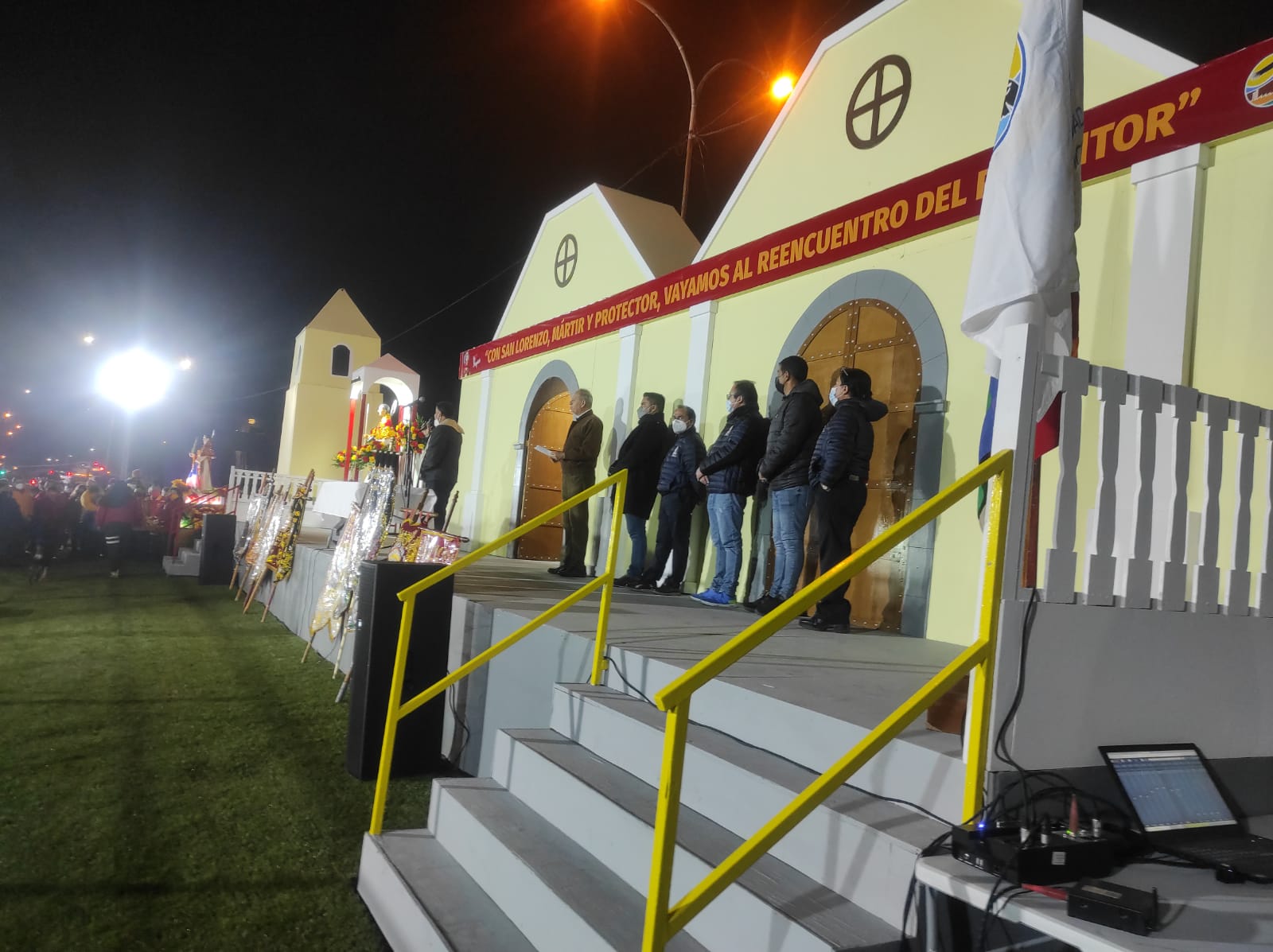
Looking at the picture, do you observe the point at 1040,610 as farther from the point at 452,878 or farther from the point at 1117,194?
the point at 1117,194

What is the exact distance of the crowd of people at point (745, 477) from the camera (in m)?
5.36

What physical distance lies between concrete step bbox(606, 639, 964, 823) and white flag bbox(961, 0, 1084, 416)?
4.62ft

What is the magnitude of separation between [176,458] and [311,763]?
205ft

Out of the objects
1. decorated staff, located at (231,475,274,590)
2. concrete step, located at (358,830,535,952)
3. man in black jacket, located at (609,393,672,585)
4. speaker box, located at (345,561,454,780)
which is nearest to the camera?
concrete step, located at (358,830,535,952)

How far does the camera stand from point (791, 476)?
5809 millimetres

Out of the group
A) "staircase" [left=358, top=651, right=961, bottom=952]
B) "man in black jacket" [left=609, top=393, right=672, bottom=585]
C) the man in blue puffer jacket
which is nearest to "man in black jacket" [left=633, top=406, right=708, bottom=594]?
"man in black jacket" [left=609, top=393, right=672, bottom=585]

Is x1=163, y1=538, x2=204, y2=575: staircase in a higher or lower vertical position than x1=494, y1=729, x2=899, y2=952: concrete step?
lower

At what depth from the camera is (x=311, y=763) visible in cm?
508

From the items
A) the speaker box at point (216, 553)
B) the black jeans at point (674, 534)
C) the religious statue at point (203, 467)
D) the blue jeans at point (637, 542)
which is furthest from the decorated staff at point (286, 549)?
the religious statue at point (203, 467)

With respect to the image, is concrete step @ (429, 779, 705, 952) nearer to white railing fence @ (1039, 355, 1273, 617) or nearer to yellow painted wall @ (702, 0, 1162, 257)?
white railing fence @ (1039, 355, 1273, 617)

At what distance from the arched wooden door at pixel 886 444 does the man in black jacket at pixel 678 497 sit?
1.47 m

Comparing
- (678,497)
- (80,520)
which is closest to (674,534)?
(678,497)

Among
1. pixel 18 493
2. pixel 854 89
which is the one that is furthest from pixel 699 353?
pixel 18 493

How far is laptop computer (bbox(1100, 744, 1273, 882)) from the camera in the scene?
99.4 inches
